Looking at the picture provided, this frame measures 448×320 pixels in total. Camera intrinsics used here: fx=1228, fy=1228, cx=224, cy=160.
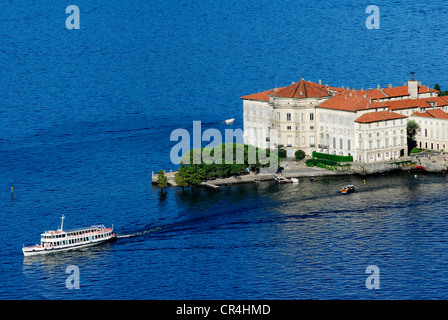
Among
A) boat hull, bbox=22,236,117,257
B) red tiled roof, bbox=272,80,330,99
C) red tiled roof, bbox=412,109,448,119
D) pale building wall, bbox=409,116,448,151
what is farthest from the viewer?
red tiled roof, bbox=272,80,330,99

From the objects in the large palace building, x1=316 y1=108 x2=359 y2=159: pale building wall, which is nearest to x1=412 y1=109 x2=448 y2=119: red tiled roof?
the large palace building

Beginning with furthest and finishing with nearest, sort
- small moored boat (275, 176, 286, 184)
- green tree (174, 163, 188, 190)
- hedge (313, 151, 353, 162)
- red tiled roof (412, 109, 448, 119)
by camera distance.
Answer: red tiled roof (412, 109, 448, 119), hedge (313, 151, 353, 162), small moored boat (275, 176, 286, 184), green tree (174, 163, 188, 190)

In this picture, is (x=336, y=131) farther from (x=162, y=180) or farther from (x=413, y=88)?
(x=162, y=180)

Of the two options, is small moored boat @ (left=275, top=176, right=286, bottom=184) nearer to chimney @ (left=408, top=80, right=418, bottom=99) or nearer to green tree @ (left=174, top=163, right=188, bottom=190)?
green tree @ (left=174, top=163, right=188, bottom=190)

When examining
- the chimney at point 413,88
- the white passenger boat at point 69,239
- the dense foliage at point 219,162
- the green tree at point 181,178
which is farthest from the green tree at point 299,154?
the white passenger boat at point 69,239
